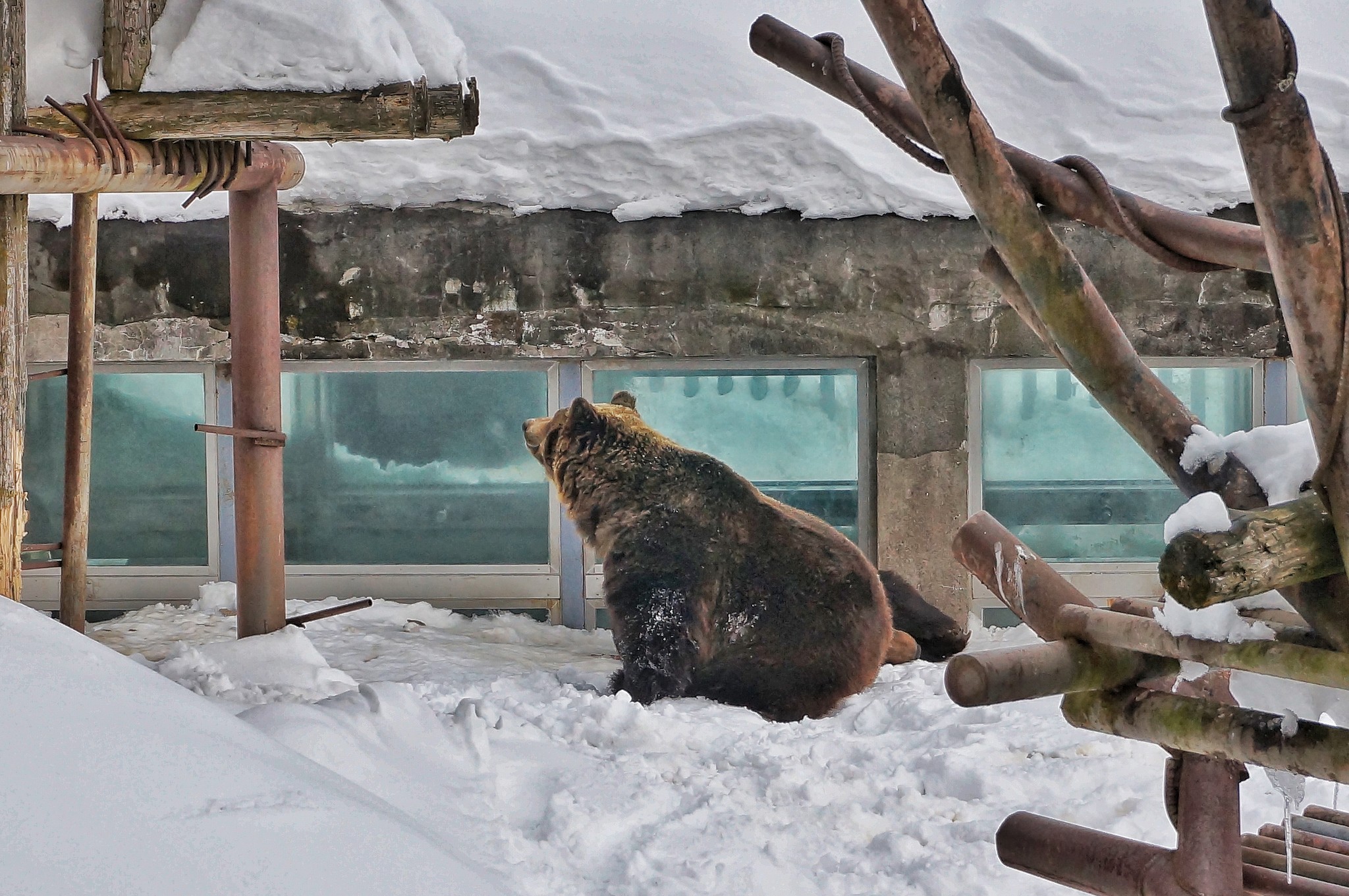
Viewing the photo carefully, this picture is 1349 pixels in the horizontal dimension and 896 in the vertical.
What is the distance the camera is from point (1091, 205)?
1.85 metres

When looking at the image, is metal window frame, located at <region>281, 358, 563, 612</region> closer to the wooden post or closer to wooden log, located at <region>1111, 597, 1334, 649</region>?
the wooden post

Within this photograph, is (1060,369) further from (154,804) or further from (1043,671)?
(154,804)

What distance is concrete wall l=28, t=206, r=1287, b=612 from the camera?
21.1 feet

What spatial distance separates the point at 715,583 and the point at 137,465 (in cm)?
394

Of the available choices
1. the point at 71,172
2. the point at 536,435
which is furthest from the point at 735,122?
the point at 71,172

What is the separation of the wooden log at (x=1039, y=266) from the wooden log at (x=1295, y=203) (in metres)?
0.29

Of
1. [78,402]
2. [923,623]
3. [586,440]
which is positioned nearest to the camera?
[78,402]

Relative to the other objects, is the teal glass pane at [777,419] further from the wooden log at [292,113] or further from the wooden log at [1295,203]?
the wooden log at [1295,203]

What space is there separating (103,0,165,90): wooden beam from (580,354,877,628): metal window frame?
3.18m

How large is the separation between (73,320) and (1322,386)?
166 inches

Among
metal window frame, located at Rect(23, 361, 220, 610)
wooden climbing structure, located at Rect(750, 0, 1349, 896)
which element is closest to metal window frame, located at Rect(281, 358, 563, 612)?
metal window frame, located at Rect(23, 361, 220, 610)

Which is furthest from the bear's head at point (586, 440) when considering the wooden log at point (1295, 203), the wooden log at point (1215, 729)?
the wooden log at point (1295, 203)

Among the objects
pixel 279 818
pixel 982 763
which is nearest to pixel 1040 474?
pixel 982 763

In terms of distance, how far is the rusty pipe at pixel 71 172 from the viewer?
11.7ft
